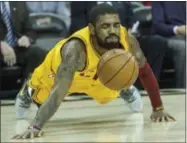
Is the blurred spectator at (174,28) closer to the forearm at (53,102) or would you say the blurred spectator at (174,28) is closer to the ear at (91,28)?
the ear at (91,28)

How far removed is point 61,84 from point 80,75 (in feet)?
0.83

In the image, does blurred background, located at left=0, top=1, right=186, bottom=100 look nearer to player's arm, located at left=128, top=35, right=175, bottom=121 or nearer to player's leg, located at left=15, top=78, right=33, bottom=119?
player's leg, located at left=15, top=78, right=33, bottom=119

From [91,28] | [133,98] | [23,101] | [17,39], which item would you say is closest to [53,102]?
[91,28]

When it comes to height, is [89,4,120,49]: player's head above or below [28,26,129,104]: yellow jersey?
above

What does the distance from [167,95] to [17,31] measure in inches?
49.4

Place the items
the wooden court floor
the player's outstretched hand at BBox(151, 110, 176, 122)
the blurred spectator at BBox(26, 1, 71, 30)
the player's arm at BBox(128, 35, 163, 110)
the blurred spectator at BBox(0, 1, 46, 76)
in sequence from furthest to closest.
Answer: the blurred spectator at BBox(26, 1, 71, 30) → the blurred spectator at BBox(0, 1, 46, 76) → the player's outstretched hand at BBox(151, 110, 176, 122) → the player's arm at BBox(128, 35, 163, 110) → the wooden court floor

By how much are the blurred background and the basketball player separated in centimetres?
93

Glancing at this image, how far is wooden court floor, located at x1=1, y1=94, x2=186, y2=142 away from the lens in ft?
8.91

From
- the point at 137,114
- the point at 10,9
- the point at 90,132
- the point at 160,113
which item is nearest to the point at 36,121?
the point at 90,132

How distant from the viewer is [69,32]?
4.52 m

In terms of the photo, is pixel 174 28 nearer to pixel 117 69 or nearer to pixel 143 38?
pixel 143 38

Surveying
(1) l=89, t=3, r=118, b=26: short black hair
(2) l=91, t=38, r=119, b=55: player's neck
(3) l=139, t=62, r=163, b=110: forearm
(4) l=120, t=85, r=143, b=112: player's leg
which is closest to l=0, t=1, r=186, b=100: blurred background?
(4) l=120, t=85, r=143, b=112: player's leg

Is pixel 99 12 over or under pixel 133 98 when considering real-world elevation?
over

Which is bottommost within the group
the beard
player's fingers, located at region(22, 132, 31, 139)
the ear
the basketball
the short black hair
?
player's fingers, located at region(22, 132, 31, 139)
